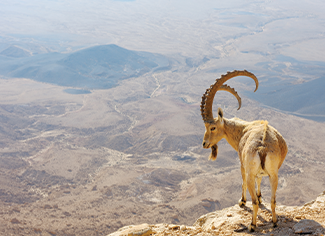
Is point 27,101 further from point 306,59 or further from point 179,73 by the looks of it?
point 306,59

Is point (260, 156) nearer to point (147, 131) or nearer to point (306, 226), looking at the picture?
point (306, 226)

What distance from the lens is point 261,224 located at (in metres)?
5.89

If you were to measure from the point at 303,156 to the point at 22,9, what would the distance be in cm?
15553

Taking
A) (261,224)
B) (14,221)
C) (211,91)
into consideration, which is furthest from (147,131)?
(261,224)

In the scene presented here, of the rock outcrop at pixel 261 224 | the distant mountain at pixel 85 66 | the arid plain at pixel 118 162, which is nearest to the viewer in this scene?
the rock outcrop at pixel 261 224

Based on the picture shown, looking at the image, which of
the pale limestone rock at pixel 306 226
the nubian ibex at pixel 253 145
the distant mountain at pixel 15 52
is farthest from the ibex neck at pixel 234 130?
the distant mountain at pixel 15 52

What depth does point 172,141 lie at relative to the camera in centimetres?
4106

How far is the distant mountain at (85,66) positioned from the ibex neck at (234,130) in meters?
65.5

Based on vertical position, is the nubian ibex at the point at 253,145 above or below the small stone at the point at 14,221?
above

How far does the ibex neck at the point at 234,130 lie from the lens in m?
6.80

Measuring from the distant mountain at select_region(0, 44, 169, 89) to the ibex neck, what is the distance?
65481 mm

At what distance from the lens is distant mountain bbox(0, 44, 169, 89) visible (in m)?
73.2

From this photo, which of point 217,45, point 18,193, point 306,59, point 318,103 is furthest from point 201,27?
point 18,193

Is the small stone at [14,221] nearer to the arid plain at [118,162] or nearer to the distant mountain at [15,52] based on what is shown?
the arid plain at [118,162]
